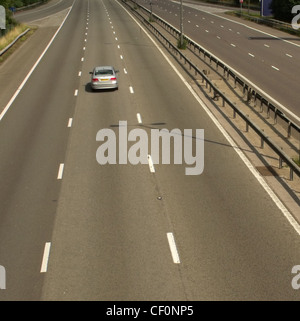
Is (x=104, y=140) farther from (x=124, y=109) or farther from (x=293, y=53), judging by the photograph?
(x=293, y=53)

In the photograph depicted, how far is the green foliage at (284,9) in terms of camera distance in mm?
74375

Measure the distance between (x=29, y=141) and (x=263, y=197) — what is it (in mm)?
11044

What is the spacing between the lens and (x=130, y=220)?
14.7m

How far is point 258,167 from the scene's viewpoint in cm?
1875

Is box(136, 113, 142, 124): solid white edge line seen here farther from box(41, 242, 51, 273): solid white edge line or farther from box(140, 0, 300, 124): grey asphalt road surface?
box(41, 242, 51, 273): solid white edge line

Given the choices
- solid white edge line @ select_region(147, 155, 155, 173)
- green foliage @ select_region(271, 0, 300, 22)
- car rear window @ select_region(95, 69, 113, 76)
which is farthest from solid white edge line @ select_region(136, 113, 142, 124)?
green foliage @ select_region(271, 0, 300, 22)

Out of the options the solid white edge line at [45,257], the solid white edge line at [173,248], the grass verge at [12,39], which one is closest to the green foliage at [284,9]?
the grass verge at [12,39]

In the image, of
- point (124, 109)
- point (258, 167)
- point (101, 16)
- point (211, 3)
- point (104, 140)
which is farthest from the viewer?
point (211, 3)

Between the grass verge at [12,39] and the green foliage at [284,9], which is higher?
the green foliage at [284,9]

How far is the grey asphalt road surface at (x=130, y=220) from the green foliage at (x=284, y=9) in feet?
174

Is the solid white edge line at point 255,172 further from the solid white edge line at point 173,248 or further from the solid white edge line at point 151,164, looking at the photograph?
the solid white edge line at point 151,164

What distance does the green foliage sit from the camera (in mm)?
74375

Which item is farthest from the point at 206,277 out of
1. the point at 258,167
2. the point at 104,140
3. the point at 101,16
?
the point at 101,16

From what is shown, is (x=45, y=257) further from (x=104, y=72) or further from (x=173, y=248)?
(x=104, y=72)
